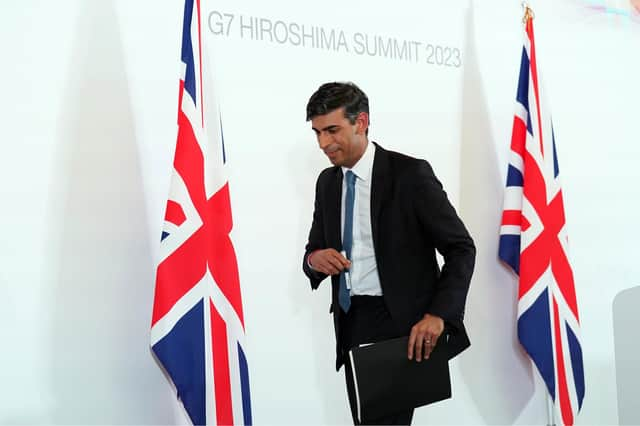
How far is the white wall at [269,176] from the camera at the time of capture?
8.78ft

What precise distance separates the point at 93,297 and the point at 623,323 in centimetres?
335

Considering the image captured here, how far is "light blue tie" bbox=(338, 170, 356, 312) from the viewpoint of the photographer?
7.97ft

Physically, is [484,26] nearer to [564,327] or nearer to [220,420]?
[564,327]

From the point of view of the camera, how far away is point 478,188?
3.99 m

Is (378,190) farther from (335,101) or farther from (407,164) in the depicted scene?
(335,101)

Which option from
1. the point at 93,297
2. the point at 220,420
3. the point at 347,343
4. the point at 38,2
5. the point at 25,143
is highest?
the point at 38,2

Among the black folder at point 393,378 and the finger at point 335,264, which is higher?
the finger at point 335,264

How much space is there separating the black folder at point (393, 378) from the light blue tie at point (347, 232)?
0.31m

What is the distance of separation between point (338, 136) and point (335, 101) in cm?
12

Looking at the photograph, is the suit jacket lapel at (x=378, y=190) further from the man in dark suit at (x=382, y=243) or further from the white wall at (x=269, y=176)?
the white wall at (x=269, y=176)

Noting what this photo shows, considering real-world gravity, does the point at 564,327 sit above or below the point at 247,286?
below

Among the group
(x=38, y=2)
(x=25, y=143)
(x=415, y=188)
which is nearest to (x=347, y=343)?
(x=415, y=188)

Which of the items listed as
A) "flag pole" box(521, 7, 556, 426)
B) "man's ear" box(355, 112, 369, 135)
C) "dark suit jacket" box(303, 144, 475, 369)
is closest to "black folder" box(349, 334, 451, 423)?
"dark suit jacket" box(303, 144, 475, 369)

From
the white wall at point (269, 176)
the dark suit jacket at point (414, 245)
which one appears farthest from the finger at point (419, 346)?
the white wall at point (269, 176)
